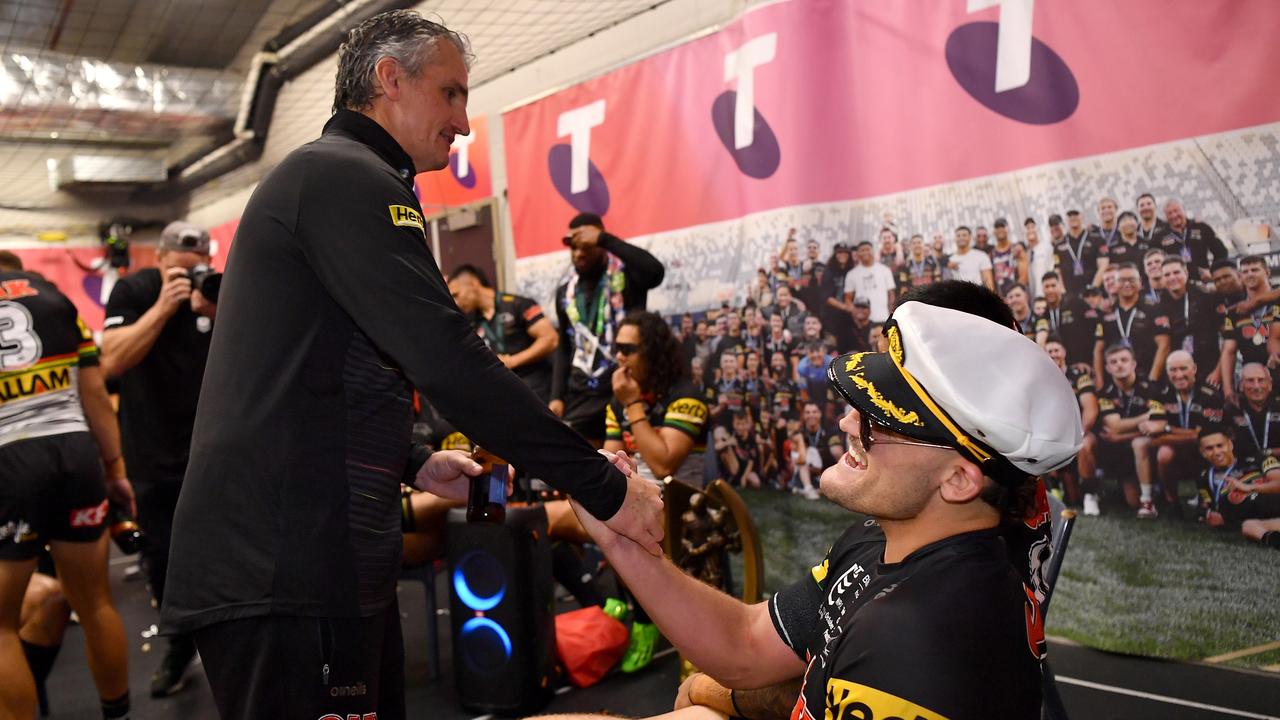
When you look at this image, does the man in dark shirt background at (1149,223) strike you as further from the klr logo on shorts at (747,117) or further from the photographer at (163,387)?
the photographer at (163,387)

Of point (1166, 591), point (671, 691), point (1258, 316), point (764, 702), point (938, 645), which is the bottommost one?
point (671, 691)

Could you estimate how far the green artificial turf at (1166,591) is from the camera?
122 inches

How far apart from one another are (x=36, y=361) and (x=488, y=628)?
1.79 metres

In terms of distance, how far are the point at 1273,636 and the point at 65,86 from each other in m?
8.93

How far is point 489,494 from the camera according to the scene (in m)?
1.72

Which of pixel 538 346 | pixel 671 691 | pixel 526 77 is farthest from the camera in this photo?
pixel 526 77

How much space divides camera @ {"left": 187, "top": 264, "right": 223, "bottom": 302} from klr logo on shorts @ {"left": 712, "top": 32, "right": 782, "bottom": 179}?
8.24 feet

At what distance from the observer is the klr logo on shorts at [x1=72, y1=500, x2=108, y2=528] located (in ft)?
9.35

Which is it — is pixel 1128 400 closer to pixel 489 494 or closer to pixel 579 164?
pixel 489 494

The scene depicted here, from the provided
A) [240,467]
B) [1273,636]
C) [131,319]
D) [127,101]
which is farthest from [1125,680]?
[127,101]

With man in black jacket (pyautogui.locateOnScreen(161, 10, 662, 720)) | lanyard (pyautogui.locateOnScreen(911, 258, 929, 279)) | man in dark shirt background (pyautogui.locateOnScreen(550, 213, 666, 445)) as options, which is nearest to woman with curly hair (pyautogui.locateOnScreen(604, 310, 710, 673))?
man in dark shirt background (pyautogui.locateOnScreen(550, 213, 666, 445))

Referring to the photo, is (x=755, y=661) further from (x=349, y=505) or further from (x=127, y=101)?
(x=127, y=101)

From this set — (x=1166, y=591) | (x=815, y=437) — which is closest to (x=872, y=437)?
(x=1166, y=591)

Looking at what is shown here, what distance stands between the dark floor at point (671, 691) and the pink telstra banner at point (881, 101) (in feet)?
6.47
